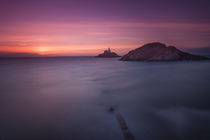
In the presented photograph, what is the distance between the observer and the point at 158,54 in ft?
224

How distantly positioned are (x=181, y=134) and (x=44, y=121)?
5669 millimetres

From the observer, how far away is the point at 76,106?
7.45m

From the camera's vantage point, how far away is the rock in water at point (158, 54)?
6359cm

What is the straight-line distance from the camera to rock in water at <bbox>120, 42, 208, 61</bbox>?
63.6 metres

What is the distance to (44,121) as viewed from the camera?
5.51 meters

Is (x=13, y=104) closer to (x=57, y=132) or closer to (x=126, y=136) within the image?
(x=57, y=132)

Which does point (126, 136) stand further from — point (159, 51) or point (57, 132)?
point (159, 51)

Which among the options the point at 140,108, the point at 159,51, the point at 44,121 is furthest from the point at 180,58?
the point at 44,121

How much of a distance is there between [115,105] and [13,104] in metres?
6.62

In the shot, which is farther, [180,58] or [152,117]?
[180,58]

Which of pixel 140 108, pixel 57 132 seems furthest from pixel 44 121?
pixel 140 108

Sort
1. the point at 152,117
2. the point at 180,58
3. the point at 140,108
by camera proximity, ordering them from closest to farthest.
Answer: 1. the point at 152,117
2. the point at 140,108
3. the point at 180,58

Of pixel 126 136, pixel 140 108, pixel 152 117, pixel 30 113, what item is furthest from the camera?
pixel 140 108

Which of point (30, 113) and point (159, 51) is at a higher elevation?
point (159, 51)
